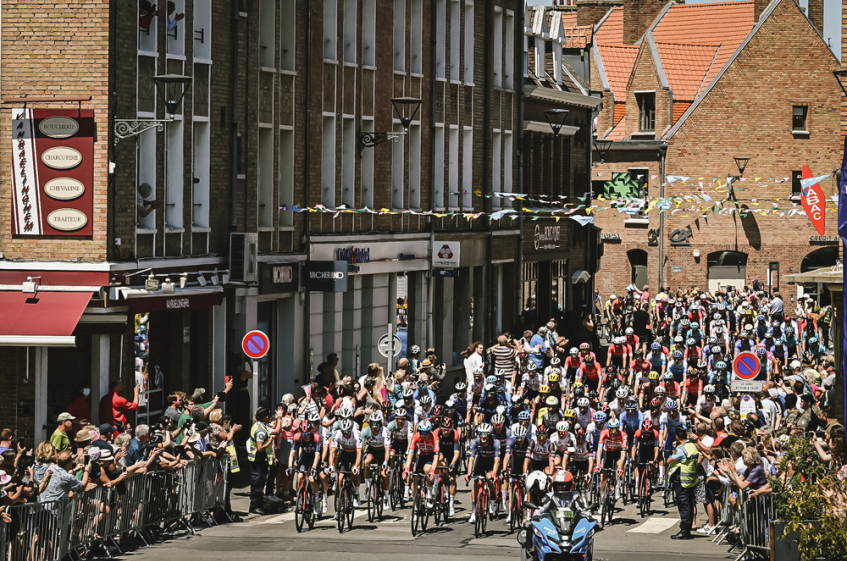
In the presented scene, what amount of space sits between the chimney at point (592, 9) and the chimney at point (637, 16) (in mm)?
2275

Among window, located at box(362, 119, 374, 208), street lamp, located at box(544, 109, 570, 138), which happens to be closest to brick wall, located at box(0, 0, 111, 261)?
window, located at box(362, 119, 374, 208)

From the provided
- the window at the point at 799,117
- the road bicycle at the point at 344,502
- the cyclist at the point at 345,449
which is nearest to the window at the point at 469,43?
the cyclist at the point at 345,449

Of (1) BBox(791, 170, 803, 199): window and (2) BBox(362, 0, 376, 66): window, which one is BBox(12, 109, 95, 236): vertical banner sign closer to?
(2) BBox(362, 0, 376, 66): window

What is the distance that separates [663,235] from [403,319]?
26.6 metres

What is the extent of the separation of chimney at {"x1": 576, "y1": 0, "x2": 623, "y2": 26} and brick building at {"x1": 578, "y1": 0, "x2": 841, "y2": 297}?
10695mm

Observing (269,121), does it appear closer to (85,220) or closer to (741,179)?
(85,220)

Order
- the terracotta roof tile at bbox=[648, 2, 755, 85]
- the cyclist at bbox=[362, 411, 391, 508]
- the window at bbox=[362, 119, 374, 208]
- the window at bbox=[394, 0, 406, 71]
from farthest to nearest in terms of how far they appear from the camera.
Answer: the terracotta roof tile at bbox=[648, 2, 755, 85] → the window at bbox=[394, 0, 406, 71] → the window at bbox=[362, 119, 374, 208] → the cyclist at bbox=[362, 411, 391, 508]

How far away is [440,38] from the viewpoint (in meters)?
39.9

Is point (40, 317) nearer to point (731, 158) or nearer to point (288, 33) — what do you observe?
point (288, 33)

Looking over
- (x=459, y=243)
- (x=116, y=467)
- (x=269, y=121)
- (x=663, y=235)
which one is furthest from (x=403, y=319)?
(x=663, y=235)

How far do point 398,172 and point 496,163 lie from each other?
7.24 meters

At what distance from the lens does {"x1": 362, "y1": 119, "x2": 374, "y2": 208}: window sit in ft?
117

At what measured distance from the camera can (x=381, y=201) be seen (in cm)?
3666

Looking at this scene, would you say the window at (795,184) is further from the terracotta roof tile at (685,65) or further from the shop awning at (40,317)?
the shop awning at (40,317)
